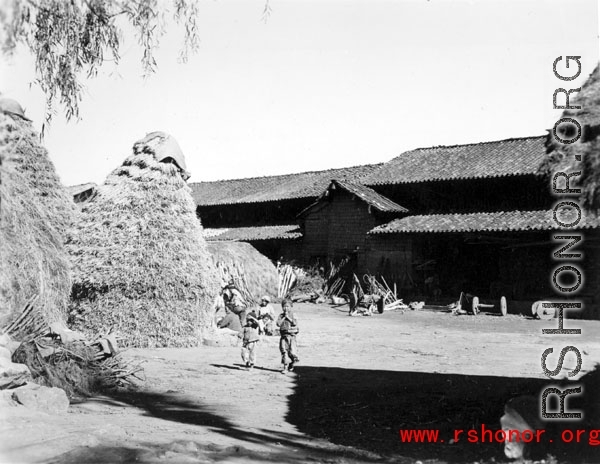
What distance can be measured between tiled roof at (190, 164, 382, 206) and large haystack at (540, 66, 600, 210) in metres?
24.1

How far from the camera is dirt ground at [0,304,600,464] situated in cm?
491

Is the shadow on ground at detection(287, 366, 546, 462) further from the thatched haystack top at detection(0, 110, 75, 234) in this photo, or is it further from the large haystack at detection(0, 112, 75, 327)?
the thatched haystack top at detection(0, 110, 75, 234)

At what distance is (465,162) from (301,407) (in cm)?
2056

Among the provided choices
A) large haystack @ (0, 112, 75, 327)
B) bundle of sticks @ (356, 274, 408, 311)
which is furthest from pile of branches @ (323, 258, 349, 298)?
large haystack @ (0, 112, 75, 327)

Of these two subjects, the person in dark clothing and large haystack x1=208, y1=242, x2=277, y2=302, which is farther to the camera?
large haystack x1=208, y1=242, x2=277, y2=302

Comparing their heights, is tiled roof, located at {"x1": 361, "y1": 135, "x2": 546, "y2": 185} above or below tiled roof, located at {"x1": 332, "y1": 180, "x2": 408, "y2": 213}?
above

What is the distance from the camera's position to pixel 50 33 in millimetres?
6867

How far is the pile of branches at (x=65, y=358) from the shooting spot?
7.18m

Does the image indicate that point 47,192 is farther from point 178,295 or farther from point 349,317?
point 349,317

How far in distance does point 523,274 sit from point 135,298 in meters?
15.1

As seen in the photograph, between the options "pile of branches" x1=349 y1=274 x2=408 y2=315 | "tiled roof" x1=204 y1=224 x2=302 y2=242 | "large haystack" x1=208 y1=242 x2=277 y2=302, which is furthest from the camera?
"tiled roof" x1=204 y1=224 x2=302 y2=242

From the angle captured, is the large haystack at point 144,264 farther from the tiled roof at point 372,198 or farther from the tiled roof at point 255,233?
the tiled roof at point 255,233

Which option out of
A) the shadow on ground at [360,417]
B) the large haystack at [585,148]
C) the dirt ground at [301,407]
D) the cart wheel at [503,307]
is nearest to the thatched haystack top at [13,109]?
the dirt ground at [301,407]

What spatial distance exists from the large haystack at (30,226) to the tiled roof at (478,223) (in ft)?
45.2
